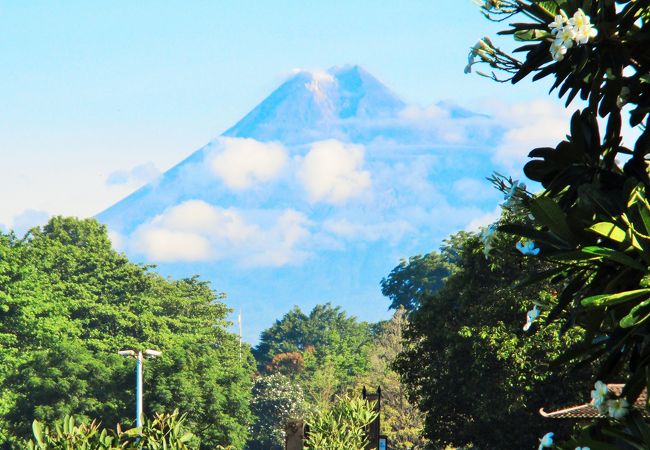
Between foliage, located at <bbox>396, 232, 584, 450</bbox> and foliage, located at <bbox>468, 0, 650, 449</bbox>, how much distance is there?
24826 millimetres

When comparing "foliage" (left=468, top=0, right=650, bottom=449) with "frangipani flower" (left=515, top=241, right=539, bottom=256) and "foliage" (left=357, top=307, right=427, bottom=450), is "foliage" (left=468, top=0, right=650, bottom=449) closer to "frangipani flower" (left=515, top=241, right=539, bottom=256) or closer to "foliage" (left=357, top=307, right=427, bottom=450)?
"frangipani flower" (left=515, top=241, right=539, bottom=256)

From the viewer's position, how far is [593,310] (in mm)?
4164

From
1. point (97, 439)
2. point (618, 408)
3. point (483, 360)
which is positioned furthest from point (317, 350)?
point (618, 408)

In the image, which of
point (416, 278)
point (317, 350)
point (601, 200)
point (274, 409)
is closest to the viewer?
point (601, 200)

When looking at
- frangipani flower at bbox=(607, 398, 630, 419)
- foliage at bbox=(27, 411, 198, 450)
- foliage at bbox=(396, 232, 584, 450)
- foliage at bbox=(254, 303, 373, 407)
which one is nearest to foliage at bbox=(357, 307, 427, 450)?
foliage at bbox=(254, 303, 373, 407)

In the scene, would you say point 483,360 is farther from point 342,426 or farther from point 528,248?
point 528,248

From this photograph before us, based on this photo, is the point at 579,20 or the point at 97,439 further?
the point at 97,439

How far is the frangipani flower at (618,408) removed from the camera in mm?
4246

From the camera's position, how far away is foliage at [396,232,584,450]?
3153 cm

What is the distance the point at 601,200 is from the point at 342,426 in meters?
21.9

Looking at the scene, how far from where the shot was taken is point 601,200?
4.07m

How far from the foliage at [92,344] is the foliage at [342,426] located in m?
26.7

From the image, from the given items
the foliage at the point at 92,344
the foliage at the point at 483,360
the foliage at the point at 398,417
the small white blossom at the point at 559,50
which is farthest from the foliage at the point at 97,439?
the foliage at the point at 398,417

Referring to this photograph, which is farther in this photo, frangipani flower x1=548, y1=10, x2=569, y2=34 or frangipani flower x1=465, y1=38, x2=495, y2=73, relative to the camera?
frangipani flower x1=465, y1=38, x2=495, y2=73
